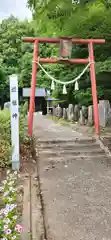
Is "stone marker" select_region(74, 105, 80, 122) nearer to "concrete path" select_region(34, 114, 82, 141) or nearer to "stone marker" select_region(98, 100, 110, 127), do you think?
"concrete path" select_region(34, 114, 82, 141)

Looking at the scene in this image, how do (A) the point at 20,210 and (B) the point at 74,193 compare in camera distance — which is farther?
(B) the point at 74,193

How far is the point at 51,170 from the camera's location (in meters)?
5.91

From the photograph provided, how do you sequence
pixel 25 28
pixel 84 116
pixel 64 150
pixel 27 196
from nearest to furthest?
pixel 27 196, pixel 64 150, pixel 84 116, pixel 25 28

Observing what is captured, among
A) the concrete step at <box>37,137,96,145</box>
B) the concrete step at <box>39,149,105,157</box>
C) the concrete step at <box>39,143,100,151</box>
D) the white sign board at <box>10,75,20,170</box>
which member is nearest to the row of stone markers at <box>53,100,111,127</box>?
the concrete step at <box>37,137,96,145</box>

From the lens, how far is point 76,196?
4578mm

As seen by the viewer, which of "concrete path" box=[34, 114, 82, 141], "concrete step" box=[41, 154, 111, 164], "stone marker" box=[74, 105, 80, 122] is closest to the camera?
"concrete step" box=[41, 154, 111, 164]

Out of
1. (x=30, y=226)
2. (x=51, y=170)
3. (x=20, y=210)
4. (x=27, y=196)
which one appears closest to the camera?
(x=30, y=226)

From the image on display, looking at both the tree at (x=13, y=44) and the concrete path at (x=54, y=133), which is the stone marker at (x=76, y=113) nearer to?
the concrete path at (x=54, y=133)

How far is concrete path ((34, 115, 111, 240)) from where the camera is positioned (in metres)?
3.54

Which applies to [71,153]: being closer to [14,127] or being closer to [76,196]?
[14,127]

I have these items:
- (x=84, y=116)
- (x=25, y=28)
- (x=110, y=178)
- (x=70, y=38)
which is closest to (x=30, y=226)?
(x=110, y=178)

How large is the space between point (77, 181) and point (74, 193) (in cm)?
56

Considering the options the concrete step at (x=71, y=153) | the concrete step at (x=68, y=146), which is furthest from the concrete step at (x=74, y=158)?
the concrete step at (x=68, y=146)

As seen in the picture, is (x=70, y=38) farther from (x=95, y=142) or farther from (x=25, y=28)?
(x=25, y=28)
